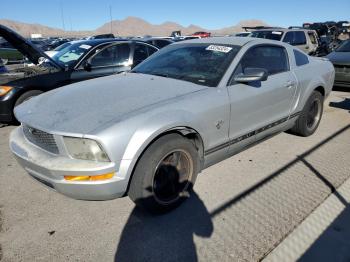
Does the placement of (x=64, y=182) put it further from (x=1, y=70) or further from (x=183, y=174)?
(x=1, y=70)

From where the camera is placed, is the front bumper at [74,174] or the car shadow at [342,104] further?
the car shadow at [342,104]

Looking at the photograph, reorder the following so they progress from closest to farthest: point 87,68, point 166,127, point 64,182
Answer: point 64,182, point 166,127, point 87,68

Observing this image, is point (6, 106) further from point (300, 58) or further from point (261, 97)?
point (300, 58)

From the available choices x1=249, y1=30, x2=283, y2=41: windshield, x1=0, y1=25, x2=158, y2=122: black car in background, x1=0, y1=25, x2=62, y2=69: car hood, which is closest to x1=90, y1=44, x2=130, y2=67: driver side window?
x1=0, y1=25, x2=158, y2=122: black car in background

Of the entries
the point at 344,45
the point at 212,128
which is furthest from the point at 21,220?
the point at 344,45

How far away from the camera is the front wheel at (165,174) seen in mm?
2666

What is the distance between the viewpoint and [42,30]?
135 metres

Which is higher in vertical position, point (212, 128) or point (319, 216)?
point (212, 128)

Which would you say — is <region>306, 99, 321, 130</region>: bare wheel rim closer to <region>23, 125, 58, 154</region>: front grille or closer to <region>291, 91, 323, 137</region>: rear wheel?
<region>291, 91, 323, 137</region>: rear wheel

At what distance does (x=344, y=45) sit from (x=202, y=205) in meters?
8.18

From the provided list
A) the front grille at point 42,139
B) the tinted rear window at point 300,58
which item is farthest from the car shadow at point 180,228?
the tinted rear window at point 300,58

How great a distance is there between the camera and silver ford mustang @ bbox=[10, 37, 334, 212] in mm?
2501

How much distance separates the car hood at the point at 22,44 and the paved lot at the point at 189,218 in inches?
102

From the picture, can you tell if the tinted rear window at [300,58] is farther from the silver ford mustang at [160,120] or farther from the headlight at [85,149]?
the headlight at [85,149]
